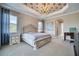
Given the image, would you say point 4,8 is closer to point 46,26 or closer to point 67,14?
point 46,26

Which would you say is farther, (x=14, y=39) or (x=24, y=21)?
(x=24, y=21)

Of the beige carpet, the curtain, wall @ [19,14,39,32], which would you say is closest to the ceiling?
wall @ [19,14,39,32]

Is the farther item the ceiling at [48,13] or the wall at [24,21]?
the wall at [24,21]

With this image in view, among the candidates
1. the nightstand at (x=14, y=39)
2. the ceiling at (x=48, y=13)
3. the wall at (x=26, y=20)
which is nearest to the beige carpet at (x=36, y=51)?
the nightstand at (x=14, y=39)

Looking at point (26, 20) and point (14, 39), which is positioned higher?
point (26, 20)

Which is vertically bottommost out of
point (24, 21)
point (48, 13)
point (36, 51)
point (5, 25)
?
point (36, 51)

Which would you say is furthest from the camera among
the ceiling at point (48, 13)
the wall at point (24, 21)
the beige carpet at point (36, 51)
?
the wall at point (24, 21)

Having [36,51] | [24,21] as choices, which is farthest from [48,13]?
[36,51]

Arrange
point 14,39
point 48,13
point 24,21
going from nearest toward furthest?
point 14,39
point 48,13
point 24,21

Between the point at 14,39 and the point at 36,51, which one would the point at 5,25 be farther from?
the point at 36,51

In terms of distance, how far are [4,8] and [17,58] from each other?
2309 mm

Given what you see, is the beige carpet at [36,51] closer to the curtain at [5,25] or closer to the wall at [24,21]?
the curtain at [5,25]

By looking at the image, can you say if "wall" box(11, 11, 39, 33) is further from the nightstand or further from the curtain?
the curtain

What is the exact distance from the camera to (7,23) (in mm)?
3523
